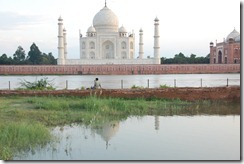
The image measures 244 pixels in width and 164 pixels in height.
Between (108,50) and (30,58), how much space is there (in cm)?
796

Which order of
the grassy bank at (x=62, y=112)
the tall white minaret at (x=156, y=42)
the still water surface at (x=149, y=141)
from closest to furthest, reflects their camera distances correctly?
the still water surface at (x=149, y=141)
the grassy bank at (x=62, y=112)
the tall white minaret at (x=156, y=42)

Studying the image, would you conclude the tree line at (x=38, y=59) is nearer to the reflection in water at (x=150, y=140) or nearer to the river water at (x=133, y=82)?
the river water at (x=133, y=82)

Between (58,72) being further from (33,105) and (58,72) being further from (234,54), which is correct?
(33,105)

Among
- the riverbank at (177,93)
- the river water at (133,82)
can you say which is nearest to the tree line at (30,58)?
the river water at (133,82)

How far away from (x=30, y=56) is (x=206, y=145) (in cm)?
3659

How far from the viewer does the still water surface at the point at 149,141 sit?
4391mm

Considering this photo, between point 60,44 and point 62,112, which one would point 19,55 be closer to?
point 60,44

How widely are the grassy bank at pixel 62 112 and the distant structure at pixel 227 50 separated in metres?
28.6

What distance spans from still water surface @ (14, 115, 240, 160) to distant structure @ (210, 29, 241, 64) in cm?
3068

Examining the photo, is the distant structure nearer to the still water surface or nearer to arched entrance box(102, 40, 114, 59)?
arched entrance box(102, 40, 114, 59)

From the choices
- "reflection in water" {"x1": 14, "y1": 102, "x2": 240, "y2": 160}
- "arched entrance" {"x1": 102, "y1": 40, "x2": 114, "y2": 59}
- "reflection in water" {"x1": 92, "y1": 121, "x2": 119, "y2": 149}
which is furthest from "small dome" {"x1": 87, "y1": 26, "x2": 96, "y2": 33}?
"reflection in water" {"x1": 92, "y1": 121, "x2": 119, "y2": 149}

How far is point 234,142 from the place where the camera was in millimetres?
4953

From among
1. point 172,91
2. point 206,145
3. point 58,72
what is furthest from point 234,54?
point 206,145

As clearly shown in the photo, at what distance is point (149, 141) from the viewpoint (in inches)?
200
